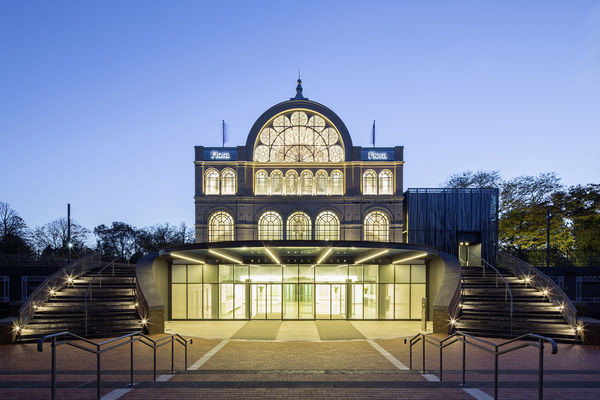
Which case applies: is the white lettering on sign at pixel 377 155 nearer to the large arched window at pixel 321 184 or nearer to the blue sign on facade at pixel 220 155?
the large arched window at pixel 321 184

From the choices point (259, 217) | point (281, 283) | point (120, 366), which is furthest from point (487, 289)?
point (259, 217)

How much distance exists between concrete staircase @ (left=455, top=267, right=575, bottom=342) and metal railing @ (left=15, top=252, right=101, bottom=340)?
1917cm

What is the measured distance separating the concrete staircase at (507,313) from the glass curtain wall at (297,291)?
408 cm

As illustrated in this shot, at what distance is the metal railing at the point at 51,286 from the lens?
1762cm

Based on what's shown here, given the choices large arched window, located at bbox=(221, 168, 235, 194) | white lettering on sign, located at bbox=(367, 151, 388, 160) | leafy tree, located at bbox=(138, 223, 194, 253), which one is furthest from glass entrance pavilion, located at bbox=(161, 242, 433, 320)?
leafy tree, located at bbox=(138, 223, 194, 253)

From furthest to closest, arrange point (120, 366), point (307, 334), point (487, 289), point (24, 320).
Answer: point (487, 289) → point (307, 334) → point (24, 320) → point (120, 366)

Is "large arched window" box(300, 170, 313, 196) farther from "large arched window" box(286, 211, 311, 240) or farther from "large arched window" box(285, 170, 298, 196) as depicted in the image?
"large arched window" box(286, 211, 311, 240)

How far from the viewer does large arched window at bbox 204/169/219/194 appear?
42.7 m

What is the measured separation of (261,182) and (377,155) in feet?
41.0

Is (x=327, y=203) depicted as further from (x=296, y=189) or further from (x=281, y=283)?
(x=281, y=283)

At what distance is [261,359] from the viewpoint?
13.8m

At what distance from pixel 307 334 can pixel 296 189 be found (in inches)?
964

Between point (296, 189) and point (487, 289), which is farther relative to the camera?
point (296, 189)

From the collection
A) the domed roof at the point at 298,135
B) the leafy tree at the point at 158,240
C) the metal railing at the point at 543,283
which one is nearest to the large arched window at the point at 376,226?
the domed roof at the point at 298,135
